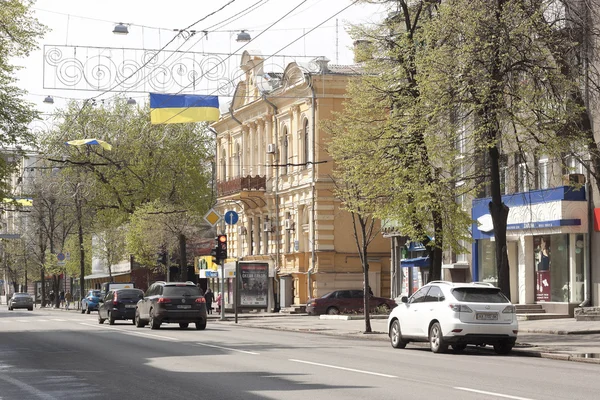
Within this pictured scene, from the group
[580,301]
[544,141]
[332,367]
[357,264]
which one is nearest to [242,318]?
[357,264]

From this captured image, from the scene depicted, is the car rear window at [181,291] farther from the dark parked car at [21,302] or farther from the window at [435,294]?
the dark parked car at [21,302]

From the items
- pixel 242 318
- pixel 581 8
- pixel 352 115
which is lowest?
pixel 242 318

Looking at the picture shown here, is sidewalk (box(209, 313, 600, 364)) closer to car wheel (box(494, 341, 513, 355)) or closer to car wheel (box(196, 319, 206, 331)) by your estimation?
car wheel (box(494, 341, 513, 355))

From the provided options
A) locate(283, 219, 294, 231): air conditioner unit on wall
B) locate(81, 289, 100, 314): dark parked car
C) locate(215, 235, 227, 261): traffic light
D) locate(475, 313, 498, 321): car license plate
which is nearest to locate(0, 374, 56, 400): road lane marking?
locate(475, 313, 498, 321): car license plate

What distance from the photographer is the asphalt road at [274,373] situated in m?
13.6

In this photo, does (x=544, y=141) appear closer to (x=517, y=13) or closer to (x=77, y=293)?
(x=517, y=13)

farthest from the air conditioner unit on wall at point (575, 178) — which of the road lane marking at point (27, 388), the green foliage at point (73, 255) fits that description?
the green foliage at point (73, 255)

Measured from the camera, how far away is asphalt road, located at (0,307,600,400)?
13.6m

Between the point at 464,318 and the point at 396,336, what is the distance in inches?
113

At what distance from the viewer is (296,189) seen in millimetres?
56062

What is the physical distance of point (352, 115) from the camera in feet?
98.2

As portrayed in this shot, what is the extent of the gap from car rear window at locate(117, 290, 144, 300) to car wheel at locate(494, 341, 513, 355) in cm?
2242

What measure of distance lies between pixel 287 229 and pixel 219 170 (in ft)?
43.6

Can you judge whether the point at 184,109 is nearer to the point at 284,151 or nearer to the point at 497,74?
the point at 497,74
